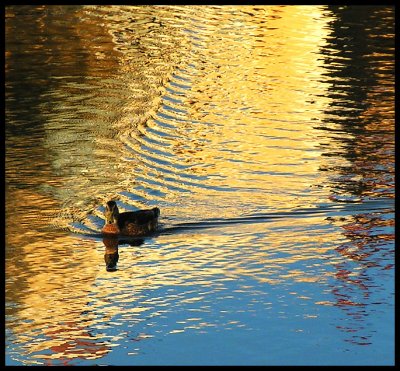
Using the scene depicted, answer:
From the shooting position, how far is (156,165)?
17.9 metres

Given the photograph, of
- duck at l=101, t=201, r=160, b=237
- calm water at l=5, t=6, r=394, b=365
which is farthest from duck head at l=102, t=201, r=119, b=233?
calm water at l=5, t=6, r=394, b=365

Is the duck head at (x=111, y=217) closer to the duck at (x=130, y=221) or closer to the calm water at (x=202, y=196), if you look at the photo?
the duck at (x=130, y=221)

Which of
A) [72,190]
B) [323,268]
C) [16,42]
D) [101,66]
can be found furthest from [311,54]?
[323,268]

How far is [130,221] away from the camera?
1464 cm

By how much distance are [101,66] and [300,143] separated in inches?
296

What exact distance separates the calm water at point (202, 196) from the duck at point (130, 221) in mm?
142

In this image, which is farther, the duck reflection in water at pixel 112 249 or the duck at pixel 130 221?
the duck at pixel 130 221

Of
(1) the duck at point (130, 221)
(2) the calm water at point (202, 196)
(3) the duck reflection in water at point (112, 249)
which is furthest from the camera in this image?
(1) the duck at point (130, 221)

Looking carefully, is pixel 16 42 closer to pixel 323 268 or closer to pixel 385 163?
pixel 385 163

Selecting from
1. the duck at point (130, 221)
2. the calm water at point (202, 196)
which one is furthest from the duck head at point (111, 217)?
the calm water at point (202, 196)

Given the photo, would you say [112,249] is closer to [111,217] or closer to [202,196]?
[111,217]

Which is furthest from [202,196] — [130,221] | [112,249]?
[112,249]

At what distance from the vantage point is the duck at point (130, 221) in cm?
1461

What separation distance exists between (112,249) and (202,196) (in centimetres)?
→ 218
